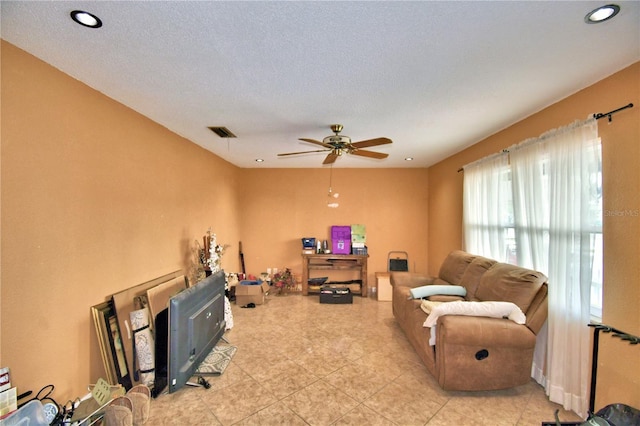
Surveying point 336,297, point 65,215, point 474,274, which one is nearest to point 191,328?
point 65,215

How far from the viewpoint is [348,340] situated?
119 inches

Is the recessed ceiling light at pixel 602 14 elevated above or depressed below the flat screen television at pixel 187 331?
above

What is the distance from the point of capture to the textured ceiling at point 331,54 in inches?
47.8

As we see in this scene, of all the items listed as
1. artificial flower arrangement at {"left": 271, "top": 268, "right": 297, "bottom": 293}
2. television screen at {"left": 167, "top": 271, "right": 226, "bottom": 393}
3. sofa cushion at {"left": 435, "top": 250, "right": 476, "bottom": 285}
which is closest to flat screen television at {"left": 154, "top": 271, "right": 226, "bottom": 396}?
television screen at {"left": 167, "top": 271, "right": 226, "bottom": 393}

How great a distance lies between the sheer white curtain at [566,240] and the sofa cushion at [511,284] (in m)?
0.12

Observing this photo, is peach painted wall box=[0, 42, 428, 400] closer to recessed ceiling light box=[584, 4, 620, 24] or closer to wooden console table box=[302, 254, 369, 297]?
wooden console table box=[302, 254, 369, 297]

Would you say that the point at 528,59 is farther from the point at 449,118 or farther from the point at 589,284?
the point at 589,284

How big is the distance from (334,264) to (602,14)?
4.40 meters

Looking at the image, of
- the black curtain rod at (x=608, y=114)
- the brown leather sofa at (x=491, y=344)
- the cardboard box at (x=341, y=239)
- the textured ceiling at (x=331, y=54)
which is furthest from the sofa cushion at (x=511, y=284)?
the cardboard box at (x=341, y=239)

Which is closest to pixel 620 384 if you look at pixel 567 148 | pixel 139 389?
pixel 567 148

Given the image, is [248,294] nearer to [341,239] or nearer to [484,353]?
[341,239]

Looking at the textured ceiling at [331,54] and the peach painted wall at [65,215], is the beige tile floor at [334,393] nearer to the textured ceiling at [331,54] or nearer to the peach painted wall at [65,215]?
the peach painted wall at [65,215]

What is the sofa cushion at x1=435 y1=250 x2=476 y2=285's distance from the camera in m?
3.26

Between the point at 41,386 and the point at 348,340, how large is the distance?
8.50ft
